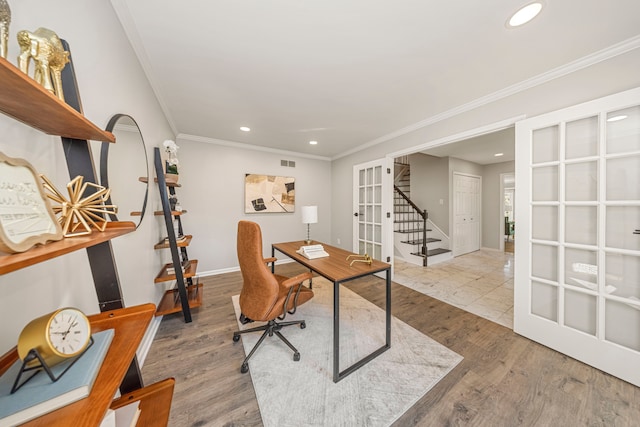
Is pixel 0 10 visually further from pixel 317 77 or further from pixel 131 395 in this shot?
pixel 317 77

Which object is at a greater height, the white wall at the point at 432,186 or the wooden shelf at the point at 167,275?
the white wall at the point at 432,186

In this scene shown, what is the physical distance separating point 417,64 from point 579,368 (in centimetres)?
279

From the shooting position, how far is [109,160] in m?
1.27

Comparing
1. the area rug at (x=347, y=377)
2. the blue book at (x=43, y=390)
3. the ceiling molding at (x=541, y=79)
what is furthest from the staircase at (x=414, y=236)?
the blue book at (x=43, y=390)

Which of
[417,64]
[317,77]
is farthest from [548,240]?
[317,77]

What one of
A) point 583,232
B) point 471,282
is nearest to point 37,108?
point 583,232

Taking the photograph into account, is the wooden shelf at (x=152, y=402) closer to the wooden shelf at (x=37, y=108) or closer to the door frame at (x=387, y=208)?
the wooden shelf at (x=37, y=108)

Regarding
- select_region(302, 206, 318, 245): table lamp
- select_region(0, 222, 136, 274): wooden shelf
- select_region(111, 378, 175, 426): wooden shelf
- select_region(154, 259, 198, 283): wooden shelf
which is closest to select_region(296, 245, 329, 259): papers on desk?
select_region(302, 206, 318, 245): table lamp

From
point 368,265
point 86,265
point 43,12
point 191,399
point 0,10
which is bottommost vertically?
point 191,399

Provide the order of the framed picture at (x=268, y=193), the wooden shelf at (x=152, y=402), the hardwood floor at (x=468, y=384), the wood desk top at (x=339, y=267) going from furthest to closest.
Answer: the framed picture at (x=268, y=193) → the wood desk top at (x=339, y=267) → the hardwood floor at (x=468, y=384) → the wooden shelf at (x=152, y=402)

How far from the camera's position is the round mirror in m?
1.26

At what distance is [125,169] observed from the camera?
4.90 feet

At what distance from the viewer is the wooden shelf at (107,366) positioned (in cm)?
44

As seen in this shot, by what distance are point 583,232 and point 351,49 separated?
243 cm
